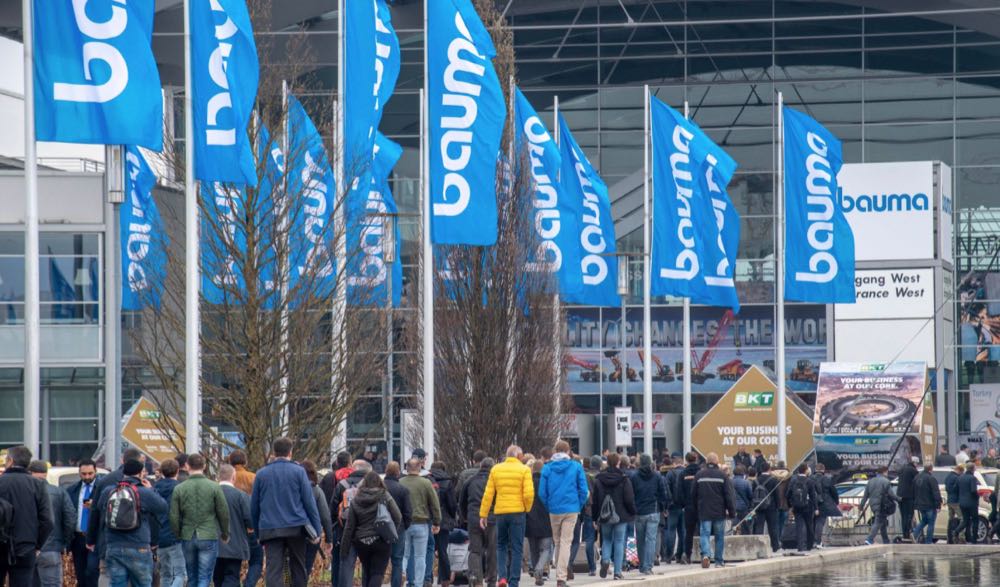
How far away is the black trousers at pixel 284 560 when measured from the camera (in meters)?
15.6

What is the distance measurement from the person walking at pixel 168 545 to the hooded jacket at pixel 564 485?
16.3ft

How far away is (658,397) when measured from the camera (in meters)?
51.6

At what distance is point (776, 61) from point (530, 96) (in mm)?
7289

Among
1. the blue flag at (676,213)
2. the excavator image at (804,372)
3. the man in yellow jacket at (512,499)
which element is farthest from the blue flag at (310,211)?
the excavator image at (804,372)

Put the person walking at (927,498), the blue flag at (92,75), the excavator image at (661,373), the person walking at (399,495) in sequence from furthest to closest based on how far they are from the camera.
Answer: the excavator image at (661,373) → the person walking at (927,498) → the person walking at (399,495) → the blue flag at (92,75)

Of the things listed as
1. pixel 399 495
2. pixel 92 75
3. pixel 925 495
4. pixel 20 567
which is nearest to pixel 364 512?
pixel 399 495

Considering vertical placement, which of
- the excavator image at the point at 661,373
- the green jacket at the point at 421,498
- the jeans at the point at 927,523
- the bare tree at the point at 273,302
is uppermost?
the bare tree at the point at 273,302

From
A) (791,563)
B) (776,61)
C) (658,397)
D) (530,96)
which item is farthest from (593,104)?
(791,563)

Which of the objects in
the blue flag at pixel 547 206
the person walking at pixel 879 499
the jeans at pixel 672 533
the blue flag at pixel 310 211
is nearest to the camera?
Result: the blue flag at pixel 310 211

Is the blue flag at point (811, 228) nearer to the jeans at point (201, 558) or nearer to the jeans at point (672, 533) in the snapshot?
the jeans at point (672, 533)

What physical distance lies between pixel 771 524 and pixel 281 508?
1417 cm

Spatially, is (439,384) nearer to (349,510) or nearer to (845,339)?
(349,510)

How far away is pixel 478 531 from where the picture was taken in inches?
788

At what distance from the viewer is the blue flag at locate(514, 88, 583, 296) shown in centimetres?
2880
